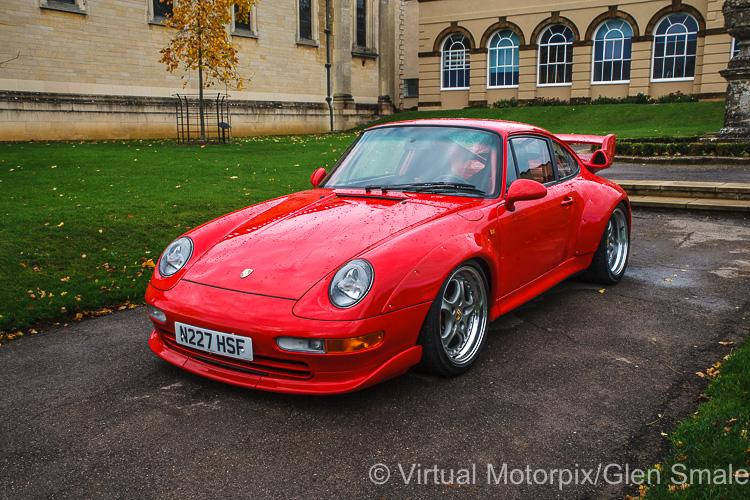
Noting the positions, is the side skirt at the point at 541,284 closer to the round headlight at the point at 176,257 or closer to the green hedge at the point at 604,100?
the round headlight at the point at 176,257

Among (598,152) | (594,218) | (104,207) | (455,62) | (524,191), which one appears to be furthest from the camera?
(455,62)

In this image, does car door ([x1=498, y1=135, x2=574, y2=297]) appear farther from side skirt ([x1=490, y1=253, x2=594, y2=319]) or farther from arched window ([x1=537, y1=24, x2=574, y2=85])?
arched window ([x1=537, y1=24, x2=574, y2=85])

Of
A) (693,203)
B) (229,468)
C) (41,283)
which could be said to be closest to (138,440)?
(229,468)

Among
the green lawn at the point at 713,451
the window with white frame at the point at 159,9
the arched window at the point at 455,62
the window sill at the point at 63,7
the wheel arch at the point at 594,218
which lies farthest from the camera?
the arched window at the point at 455,62

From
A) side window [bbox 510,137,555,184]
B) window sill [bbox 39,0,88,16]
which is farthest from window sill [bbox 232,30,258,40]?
side window [bbox 510,137,555,184]

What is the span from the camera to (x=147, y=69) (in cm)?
2373

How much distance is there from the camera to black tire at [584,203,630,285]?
5168mm

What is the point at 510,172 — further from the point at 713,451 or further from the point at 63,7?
the point at 63,7

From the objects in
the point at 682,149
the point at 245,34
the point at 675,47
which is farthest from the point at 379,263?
the point at 675,47

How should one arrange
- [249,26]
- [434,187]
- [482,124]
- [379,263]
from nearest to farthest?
1. [379,263]
2. [434,187]
3. [482,124]
4. [249,26]

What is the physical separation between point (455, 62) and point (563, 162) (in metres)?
30.4

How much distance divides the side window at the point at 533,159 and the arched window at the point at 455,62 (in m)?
30.2

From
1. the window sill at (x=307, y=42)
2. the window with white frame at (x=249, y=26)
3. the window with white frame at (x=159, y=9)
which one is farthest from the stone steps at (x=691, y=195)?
the window sill at (x=307, y=42)

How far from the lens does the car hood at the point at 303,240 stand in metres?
3.17
